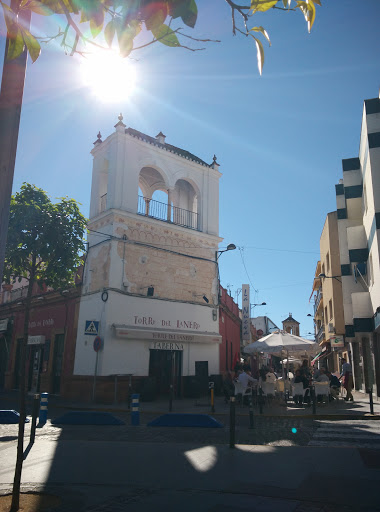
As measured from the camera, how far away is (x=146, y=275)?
19.7 meters

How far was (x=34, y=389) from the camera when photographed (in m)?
21.7

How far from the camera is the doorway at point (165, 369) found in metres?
19.2

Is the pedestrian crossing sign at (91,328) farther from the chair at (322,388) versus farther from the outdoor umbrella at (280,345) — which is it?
the chair at (322,388)

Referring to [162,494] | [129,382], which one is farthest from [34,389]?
[162,494]

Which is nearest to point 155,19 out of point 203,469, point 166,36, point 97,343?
point 166,36

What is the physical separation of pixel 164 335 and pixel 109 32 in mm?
17163

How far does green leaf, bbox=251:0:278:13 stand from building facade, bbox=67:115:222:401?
15056 millimetres

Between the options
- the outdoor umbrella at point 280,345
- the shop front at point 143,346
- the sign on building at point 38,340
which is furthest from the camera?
the sign on building at point 38,340

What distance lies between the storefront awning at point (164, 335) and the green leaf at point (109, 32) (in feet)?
51.7

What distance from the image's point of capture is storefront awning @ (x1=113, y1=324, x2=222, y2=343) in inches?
701

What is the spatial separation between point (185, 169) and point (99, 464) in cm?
1840

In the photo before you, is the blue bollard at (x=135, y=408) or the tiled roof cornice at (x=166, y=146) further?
the tiled roof cornice at (x=166, y=146)

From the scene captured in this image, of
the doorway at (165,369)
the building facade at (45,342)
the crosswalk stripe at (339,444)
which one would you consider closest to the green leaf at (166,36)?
the crosswalk stripe at (339,444)

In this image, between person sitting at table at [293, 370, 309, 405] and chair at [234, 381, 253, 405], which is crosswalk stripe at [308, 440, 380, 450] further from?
person sitting at table at [293, 370, 309, 405]
